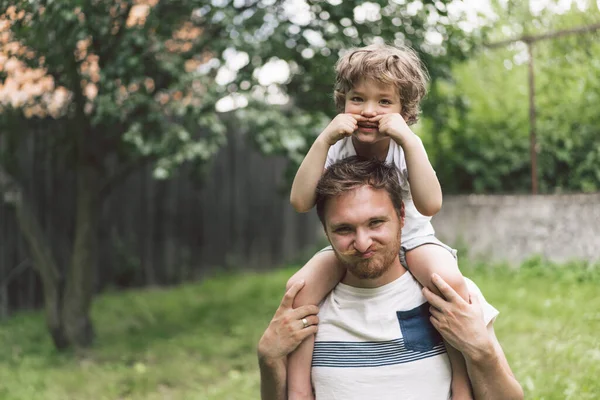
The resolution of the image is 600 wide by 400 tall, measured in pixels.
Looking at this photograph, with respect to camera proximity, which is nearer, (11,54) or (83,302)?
(11,54)

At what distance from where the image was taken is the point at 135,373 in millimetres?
4910

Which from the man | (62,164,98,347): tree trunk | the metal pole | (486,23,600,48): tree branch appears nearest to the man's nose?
the man

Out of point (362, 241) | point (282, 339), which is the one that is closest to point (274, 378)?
point (282, 339)

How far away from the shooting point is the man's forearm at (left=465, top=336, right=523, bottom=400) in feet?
7.66

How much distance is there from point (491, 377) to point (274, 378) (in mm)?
754

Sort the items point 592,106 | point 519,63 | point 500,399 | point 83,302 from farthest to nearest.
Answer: point 519,63 → point 592,106 → point 83,302 → point 500,399

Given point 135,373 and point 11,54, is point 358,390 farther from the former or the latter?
point 11,54

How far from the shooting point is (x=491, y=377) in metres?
2.36

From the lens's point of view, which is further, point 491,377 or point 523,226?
point 523,226

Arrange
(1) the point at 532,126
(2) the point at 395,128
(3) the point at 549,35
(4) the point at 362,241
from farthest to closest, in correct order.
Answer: (1) the point at 532,126 → (3) the point at 549,35 → (2) the point at 395,128 → (4) the point at 362,241

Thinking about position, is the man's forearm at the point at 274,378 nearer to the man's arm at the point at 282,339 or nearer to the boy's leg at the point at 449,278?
the man's arm at the point at 282,339

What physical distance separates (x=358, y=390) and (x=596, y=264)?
4.20 m

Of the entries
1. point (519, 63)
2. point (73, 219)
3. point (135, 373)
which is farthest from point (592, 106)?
point (73, 219)

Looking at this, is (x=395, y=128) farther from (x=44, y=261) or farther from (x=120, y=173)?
(x=44, y=261)
